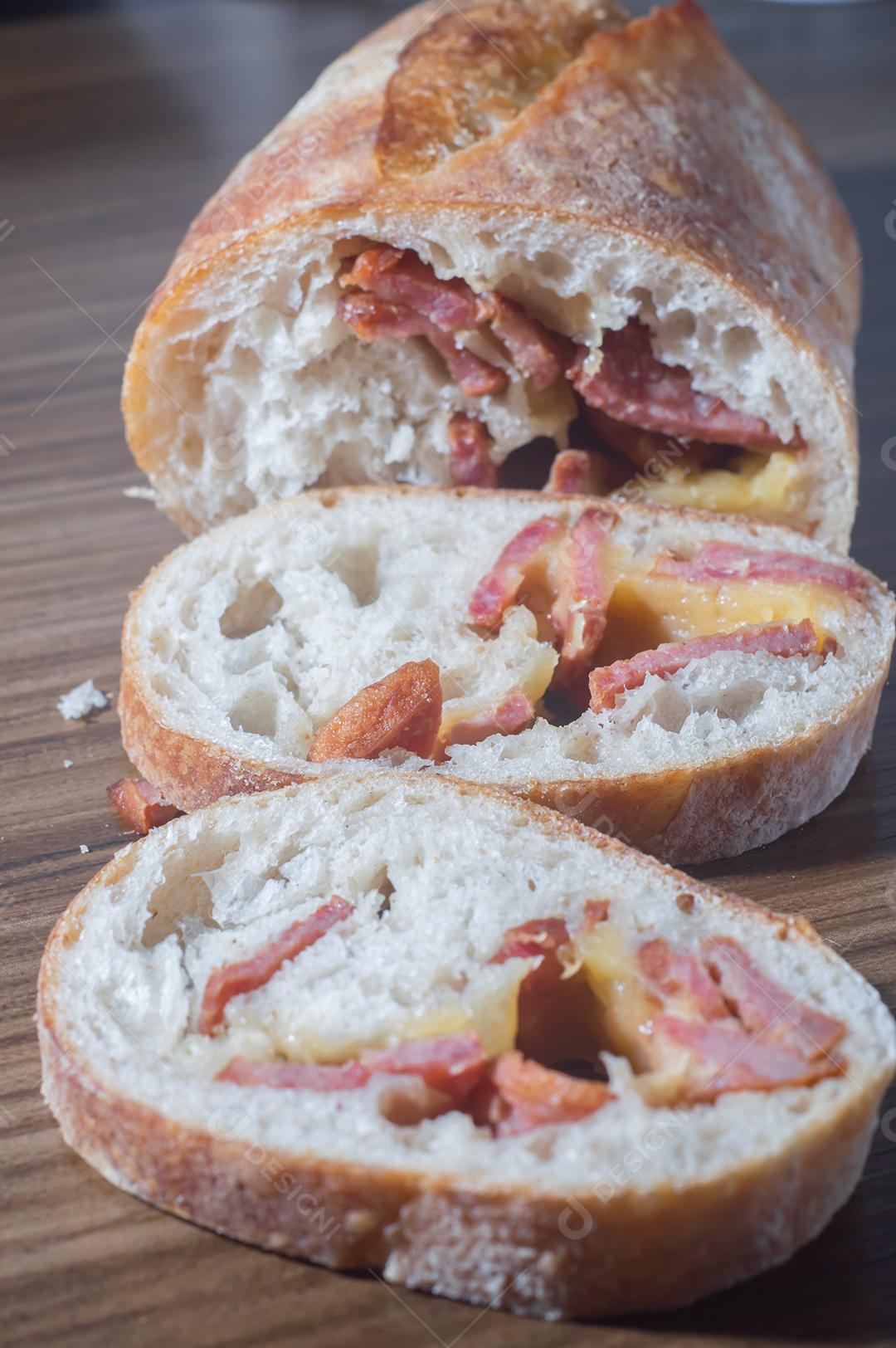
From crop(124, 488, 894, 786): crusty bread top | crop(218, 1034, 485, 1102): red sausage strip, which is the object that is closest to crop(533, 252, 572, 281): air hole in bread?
crop(124, 488, 894, 786): crusty bread top

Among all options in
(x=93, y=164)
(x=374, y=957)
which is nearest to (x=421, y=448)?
(x=374, y=957)

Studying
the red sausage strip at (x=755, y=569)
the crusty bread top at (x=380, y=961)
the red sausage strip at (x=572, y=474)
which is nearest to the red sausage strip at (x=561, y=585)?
the red sausage strip at (x=755, y=569)

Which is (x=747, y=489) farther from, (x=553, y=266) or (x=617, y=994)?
(x=617, y=994)

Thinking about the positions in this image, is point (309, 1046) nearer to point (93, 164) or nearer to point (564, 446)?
point (564, 446)

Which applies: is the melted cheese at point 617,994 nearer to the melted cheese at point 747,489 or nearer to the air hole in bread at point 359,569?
the air hole in bread at point 359,569

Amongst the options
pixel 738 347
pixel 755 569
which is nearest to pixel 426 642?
pixel 755 569

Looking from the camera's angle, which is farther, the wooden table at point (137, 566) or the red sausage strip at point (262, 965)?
the red sausage strip at point (262, 965)

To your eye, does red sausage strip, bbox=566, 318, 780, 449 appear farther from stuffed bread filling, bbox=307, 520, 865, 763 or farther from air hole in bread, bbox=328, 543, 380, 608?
air hole in bread, bbox=328, 543, 380, 608

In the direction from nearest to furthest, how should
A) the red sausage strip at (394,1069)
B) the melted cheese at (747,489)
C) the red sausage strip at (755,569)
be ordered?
the red sausage strip at (394,1069) → the red sausage strip at (755,569) → the melted cheese at (747,489)
